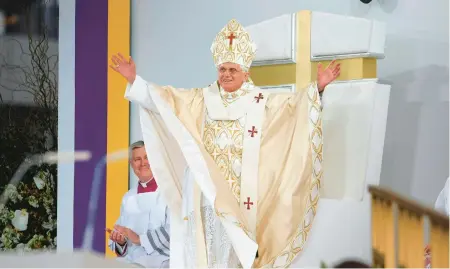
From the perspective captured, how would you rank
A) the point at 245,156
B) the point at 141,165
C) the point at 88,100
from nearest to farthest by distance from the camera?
the point at 245,156, the point at 141,165, the point at 88,100

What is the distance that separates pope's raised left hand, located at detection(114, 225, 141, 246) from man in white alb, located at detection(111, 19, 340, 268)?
65cm

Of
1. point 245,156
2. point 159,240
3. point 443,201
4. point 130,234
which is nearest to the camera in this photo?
point 443,201

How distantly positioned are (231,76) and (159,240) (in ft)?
3.83

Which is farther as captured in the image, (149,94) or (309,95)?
(149,94)

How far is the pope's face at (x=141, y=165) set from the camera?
546cm

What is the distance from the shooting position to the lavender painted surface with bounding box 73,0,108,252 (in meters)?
6.11

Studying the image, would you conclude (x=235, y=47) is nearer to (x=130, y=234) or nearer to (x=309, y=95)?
(x=309, y=95)

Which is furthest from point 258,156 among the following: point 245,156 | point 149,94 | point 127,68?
point 127,68

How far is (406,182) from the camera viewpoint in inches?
193

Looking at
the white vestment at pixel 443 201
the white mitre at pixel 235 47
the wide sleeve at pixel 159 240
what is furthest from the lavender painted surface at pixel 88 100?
the white vestment at pixel 443 201

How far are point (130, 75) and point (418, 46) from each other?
1.59 meters

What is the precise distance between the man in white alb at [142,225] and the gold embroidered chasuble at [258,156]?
22.3 inches

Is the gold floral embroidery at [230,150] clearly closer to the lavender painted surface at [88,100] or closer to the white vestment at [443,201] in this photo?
the white vestment at [443,201]

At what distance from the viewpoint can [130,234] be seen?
5355 millimetres
